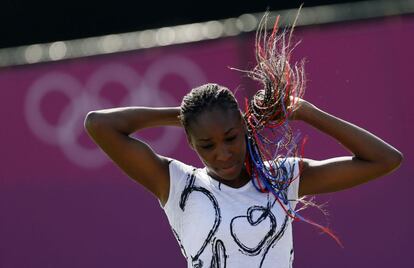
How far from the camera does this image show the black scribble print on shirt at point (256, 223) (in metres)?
3.50

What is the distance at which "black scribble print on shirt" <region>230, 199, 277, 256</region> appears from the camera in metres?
3.50

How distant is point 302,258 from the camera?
6363 mm

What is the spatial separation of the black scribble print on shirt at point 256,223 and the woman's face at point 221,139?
0.49 feet

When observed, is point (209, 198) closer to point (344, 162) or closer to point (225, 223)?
point (225, 223)

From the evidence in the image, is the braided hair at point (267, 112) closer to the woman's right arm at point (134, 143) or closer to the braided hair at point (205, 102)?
the braided hair at point (205, 102)

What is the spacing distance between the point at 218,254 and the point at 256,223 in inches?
6.9

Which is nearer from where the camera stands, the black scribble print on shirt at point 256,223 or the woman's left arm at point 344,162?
the black scribble print on shirt at point 256,223

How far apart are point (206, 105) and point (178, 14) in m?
5.88

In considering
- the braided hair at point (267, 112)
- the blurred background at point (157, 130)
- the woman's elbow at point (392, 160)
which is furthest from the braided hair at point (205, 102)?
the blurred background at point (157, 130)

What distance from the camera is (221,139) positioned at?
3461mm

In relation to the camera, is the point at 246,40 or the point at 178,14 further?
the point at 178,14

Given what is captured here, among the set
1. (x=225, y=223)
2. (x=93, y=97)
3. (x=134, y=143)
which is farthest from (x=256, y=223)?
(x=93, y=97)

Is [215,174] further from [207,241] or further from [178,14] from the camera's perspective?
[178,14]

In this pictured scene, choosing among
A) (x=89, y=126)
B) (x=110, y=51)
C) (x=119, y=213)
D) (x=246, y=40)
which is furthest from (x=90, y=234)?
(x=89, y=126)
